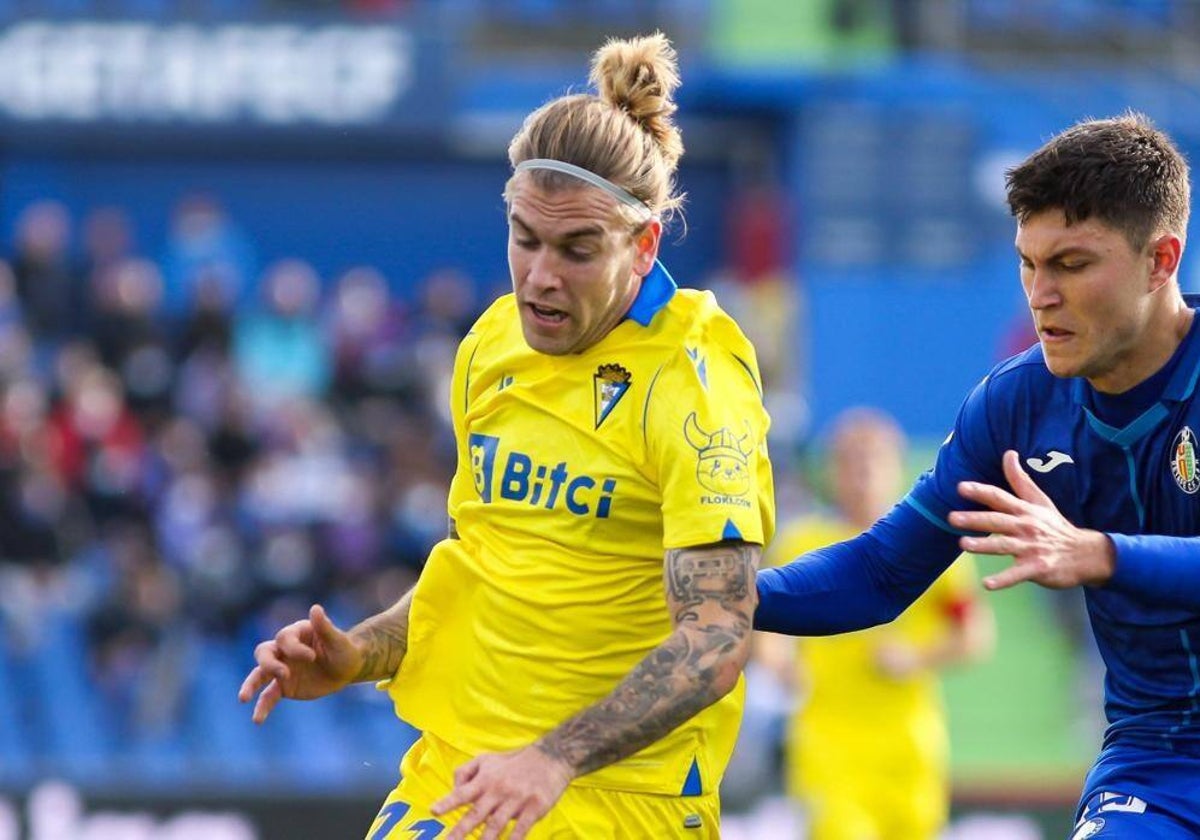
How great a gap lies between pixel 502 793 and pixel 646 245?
1.36 m

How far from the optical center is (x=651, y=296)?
489 centimetres

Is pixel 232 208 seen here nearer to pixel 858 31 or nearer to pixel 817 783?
pixel 858 31

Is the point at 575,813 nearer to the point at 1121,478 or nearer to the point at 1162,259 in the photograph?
the point at 1121,478

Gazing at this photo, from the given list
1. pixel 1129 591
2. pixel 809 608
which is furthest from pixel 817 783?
pixel 1129 591

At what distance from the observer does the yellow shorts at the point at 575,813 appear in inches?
185

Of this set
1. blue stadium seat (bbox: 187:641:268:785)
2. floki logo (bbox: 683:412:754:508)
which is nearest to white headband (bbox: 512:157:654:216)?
floki logo (bbox: 683:412:754:508)

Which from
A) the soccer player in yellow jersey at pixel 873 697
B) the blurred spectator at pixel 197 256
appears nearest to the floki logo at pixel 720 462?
the soccer player in yellow jersey at pixel 873 697

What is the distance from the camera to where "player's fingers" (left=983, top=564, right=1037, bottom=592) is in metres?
4.07

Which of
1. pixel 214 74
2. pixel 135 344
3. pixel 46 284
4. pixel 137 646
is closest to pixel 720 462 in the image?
pixel 137 646

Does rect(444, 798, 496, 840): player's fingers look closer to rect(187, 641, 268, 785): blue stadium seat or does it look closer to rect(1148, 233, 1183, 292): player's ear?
rect(1148, 233, 1183, 292): player's ear

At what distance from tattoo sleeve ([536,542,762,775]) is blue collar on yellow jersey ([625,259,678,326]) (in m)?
0.60

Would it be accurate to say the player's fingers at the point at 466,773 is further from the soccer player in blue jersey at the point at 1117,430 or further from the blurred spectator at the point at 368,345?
the blurred spectator at the point at 368,345

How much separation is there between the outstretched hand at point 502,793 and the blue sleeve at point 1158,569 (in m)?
1.21

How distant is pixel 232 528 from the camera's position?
547 inches
